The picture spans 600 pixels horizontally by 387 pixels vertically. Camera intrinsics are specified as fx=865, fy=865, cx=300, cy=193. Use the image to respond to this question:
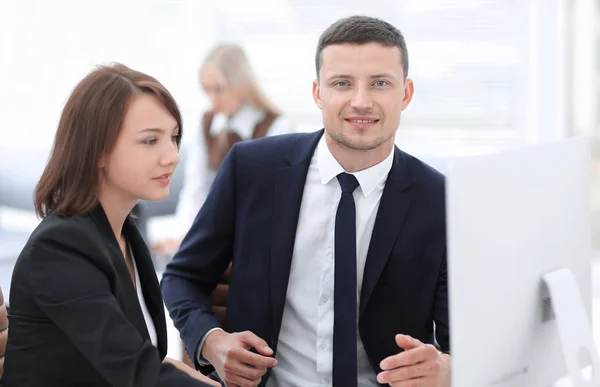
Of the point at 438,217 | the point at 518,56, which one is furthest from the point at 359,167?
the point at 518,56

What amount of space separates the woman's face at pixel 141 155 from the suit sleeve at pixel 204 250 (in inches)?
14.6

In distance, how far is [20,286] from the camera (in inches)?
58.9

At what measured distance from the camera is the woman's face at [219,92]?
4.69 meters

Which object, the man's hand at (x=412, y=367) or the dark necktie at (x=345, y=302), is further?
the dark necktie at (x=345, y=302)

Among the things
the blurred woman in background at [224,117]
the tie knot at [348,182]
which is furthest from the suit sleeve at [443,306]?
the blurred woman in background at [224,117]

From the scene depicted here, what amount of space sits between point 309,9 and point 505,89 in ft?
4.52

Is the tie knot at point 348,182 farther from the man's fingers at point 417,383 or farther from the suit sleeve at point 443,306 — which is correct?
the man's fingers at point 417,383

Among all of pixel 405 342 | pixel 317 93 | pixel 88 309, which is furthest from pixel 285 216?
pixel 88 309

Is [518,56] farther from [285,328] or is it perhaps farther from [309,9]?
[285,328]

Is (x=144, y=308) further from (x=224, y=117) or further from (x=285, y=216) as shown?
(x=224, y=117)

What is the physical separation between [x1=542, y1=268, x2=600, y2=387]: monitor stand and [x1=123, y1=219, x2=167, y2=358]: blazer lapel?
2.45ft

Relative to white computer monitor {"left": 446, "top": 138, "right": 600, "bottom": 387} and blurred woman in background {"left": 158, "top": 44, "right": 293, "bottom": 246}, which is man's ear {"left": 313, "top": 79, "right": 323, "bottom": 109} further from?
blurred woman in background {"left": 158, "top": 44, "right": 293, "bottom": 246}

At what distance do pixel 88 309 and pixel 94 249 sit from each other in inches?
4.1

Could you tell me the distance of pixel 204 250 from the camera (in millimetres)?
1995
